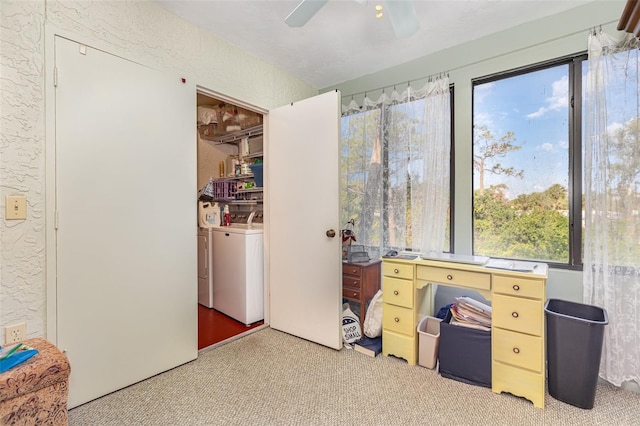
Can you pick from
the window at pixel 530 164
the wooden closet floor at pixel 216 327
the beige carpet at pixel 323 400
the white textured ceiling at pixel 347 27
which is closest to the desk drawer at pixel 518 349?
the beige carpet at pixel 323 400

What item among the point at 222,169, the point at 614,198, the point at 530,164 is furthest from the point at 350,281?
the point at 222,169

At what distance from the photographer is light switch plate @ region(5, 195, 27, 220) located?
61.9 inches

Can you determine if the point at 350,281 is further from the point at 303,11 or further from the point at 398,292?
the point at 303,11

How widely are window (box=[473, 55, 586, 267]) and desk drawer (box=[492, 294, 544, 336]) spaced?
0.72 metres

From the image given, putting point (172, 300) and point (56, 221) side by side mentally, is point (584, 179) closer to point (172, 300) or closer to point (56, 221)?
point (172, 300)

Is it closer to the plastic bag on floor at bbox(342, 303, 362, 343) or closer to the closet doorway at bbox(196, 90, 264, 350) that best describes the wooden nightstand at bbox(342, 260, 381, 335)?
the plastic bag on floor at bbox(342, 303, 362, 343)

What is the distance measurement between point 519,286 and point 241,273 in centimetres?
236

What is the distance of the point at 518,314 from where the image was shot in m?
1.88

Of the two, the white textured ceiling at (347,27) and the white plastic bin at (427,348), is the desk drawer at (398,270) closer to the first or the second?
the white plastic bin at (427,348)

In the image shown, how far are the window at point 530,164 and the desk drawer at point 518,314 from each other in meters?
0.72

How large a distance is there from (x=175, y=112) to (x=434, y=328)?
259cm

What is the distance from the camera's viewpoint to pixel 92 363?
6.02ft

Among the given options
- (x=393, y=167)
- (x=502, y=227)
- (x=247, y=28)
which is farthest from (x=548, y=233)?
(x=247, y=28)

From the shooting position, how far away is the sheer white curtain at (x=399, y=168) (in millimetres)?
2656
